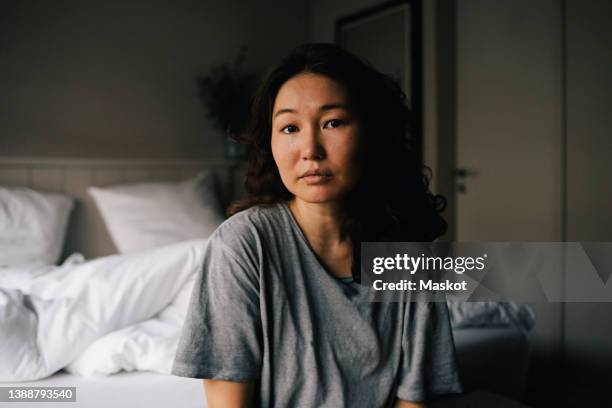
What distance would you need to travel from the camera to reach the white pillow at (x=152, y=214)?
105 inches

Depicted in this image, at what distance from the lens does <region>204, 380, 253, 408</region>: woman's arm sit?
79cm

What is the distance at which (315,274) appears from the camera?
33.6 inches

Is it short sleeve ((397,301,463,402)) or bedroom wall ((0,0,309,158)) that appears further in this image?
bedroom wall ((0,0,309,158))

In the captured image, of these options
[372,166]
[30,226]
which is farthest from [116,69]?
[372,166]

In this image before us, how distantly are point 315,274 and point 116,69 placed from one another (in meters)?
2.74

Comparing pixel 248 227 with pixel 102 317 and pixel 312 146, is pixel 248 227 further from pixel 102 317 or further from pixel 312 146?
pixel 102 317

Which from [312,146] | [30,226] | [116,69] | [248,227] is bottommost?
[30,226]

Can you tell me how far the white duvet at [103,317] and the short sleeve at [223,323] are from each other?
0.51 metres

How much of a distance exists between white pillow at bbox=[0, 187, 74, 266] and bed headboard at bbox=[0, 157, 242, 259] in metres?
0.20

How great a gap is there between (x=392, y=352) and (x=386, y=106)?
41 cm

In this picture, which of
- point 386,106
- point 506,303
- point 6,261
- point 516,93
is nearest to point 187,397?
point 386,106

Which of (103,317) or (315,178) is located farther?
(103,317)

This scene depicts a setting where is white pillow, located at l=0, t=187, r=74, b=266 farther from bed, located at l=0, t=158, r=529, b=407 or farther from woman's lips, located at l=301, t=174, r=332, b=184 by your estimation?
woman's lips, located at l=301, t=174, r=332, b=184

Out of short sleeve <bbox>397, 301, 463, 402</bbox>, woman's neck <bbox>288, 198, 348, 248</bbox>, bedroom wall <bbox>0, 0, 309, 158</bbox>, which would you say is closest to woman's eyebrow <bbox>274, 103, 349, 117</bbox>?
woman's neck <bbox>288, 198, 348, 248</bbox>
